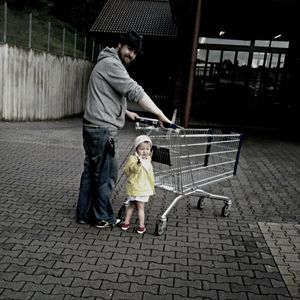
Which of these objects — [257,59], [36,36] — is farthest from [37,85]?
[257,59]

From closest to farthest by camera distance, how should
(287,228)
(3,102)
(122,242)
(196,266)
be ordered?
(196,266) < (122,242) < (287,228) < (3,102)

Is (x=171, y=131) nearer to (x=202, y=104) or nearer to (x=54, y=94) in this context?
(x=54, y=94)

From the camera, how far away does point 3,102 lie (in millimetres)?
11500

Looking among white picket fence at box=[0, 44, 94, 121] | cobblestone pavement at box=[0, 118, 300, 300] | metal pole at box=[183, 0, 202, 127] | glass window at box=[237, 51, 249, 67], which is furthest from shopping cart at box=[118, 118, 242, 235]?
glass window at box=[237, 51, 249, 67]

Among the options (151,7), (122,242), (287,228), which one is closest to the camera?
(122,242)

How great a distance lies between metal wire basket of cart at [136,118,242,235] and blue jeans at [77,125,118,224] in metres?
0.48

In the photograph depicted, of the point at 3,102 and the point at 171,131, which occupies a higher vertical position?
the point at 171,131

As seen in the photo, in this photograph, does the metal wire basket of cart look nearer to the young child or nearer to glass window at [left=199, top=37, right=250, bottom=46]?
the young child

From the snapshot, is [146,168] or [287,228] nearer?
[146,168]

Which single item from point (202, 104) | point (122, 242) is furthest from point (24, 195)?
point (202, 104)

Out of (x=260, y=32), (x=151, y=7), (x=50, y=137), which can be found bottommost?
(x=50, y=137)

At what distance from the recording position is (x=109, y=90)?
4121 mm

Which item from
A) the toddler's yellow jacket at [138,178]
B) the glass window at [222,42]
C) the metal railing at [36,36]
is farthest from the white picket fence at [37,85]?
the toddler's yellow jacket at [138,178]

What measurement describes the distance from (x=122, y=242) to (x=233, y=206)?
2129 mm
